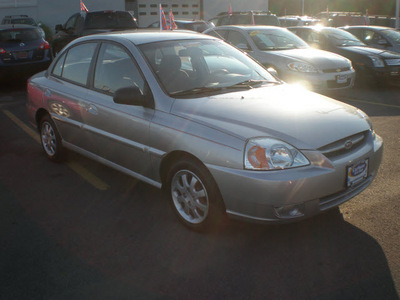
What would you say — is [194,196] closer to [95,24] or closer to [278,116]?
[278,116]

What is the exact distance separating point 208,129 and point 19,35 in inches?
406

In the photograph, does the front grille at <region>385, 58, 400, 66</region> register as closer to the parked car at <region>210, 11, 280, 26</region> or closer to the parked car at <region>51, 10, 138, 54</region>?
the parked car at <region>210, 11, 280, 26</region>

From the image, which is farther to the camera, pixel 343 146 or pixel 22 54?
pixel 22 54

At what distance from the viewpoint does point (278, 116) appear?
12.7 ft

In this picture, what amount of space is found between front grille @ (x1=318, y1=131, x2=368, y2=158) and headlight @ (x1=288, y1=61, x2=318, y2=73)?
594 centimetres

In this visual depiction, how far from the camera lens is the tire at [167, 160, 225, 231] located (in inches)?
146

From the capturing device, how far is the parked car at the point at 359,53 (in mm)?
A: 11359

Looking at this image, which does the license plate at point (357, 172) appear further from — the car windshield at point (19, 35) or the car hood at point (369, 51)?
the car windshield at point (19, 35)

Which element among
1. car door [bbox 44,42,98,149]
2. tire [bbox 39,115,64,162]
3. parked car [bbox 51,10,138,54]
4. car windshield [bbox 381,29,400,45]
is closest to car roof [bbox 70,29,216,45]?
car door [bbox 44,42,98,149]

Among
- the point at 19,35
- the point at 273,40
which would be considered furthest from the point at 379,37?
the point at 19,35

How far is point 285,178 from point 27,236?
220cm

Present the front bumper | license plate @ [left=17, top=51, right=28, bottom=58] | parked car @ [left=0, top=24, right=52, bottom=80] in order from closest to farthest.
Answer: the front bumper → parked car @ [left=0, top=24, right=52, bottom=80] → license plate @ [left=17, top=51, right=28, bottom=58]

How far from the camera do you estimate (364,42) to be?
1348cm

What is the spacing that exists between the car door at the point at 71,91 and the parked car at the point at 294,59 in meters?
4.80
